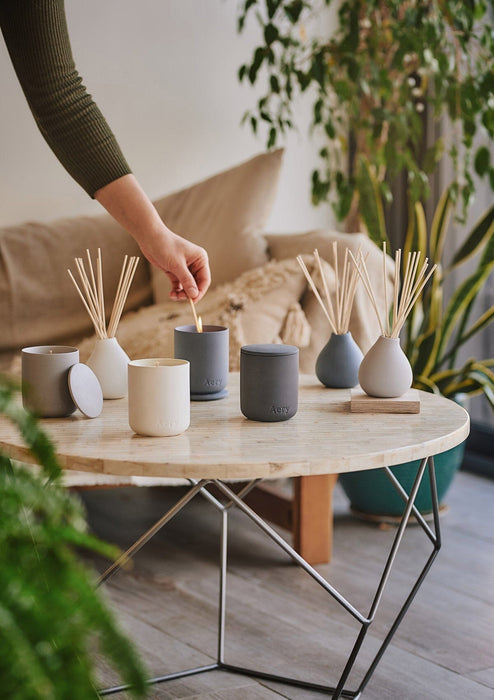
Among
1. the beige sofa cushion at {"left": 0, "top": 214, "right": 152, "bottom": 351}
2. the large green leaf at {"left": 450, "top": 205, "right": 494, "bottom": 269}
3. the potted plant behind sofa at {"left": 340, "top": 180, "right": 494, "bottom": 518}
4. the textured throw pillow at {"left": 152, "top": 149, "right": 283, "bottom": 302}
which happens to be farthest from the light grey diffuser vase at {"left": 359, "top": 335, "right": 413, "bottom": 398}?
the beige sofa cushion at {"left": 0, "top": 214, "right": 152, "bottom": 351}

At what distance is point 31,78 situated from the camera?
1.38 meters

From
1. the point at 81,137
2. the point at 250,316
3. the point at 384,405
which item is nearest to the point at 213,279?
the point at 250,316

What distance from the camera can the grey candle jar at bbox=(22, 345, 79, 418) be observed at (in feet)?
4.08

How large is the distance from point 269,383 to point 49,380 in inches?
12.3

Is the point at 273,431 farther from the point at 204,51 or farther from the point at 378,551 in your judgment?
the point at 204,51

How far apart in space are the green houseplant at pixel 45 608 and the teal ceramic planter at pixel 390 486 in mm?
1842

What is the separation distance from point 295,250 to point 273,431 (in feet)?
3.90

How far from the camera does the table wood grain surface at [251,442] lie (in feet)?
3.38

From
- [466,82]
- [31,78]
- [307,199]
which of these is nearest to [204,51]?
[307,199]

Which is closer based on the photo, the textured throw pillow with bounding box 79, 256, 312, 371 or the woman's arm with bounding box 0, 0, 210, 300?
the woman's arm with bounding box 0, 0, 210, 300

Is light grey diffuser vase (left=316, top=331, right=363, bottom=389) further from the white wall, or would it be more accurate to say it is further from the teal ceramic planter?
the white wall

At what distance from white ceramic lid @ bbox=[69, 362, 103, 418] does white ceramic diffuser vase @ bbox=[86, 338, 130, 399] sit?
0.30ft

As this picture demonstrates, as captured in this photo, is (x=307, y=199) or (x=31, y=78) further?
(x=307, y=199)

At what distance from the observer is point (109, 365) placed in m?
1.39
